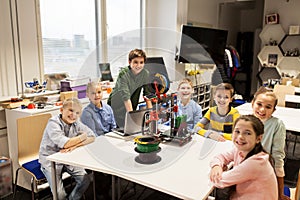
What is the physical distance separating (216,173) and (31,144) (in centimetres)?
166

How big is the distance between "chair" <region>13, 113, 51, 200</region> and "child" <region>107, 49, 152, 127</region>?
0.64m

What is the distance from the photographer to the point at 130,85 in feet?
8.11

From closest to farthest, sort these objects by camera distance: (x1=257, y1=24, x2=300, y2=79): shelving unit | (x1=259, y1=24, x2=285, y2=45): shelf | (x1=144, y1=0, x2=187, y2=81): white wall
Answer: (x1=144, y1=0, x2=187, y2=81): white wall < (x1=257, y1=24, x2=300, y2=79): shelving unit < (x1=259, y1=24, x2=285, y2=45): shelf

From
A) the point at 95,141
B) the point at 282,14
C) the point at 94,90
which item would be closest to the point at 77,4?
the point at 94,90

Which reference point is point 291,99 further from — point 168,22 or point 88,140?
point 88,140

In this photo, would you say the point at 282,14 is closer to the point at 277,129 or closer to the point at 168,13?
the point at 168,13

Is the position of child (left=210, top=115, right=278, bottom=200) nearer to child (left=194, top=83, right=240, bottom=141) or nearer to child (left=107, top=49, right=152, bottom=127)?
child (left=194, top=83, right=240, bottom=141)

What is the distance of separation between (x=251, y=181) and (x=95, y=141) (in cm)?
115

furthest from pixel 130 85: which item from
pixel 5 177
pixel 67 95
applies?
pixel 5 177

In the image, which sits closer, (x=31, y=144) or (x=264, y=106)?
(x=264, y=106)

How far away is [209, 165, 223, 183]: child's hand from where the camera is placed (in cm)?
139

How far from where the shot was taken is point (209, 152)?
183 cm

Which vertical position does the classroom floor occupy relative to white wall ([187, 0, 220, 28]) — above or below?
below

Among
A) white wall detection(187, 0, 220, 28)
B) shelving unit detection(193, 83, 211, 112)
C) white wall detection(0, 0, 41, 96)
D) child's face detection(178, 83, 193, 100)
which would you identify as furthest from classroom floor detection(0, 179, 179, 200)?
white wall detection(187, 0, 220, 28)
